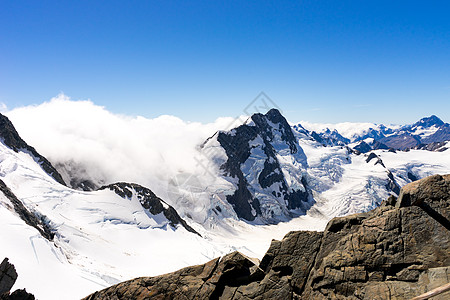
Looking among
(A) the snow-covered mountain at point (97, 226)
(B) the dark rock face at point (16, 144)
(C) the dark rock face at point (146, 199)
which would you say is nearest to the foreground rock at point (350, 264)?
(A) the snow-covered mountain at point (97, 226)

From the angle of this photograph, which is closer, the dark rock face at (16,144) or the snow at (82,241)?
the snow at (82,241)

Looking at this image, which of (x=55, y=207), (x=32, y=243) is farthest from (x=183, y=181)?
(x=32, y=243)

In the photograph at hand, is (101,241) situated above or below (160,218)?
below

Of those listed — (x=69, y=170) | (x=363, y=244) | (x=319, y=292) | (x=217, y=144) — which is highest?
(x=217, y=144)

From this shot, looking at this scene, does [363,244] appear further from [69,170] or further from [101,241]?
[69,170]

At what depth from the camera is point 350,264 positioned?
51.4ft

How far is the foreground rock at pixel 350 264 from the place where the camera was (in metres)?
13.9

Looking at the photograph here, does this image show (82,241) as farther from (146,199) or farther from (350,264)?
(350,264)

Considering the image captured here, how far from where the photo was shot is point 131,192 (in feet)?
308

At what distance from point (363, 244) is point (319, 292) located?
13.5 ft

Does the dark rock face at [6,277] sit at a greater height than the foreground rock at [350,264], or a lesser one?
lesser

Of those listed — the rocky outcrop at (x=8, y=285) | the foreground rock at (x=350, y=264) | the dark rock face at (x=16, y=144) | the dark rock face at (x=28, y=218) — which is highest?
the foreground rock at (x=350, y=264)

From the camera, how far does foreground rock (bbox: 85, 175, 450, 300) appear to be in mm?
13930

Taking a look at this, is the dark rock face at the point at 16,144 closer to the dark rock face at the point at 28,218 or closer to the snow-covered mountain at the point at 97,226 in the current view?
the snow-covered mountain at the point at 97,226
